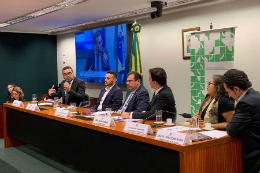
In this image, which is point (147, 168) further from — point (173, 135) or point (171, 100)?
point (171, 100)

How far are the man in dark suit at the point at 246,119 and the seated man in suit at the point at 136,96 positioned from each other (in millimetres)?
1484

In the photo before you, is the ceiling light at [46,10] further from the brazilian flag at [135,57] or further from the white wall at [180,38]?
the white wall at [180,38]

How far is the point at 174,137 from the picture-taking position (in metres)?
2.26

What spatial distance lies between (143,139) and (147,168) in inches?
9.7

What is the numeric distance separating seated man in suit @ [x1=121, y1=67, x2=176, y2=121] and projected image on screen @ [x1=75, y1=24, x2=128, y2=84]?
3137 millimetres

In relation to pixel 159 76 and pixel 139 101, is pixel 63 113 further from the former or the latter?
pixel 159 76

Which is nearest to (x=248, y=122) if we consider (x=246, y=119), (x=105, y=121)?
(x=246, y=119)

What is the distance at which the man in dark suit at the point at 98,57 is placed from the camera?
7.12 meters

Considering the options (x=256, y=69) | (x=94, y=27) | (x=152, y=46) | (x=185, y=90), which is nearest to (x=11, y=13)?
(x=94, y=27)

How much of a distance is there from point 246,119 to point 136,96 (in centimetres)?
178

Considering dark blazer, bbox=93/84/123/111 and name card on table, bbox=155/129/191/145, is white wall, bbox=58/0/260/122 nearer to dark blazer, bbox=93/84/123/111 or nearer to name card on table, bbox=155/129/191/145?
dark blazer, bbox=93/84/123/111

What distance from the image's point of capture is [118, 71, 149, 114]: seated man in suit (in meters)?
3.88

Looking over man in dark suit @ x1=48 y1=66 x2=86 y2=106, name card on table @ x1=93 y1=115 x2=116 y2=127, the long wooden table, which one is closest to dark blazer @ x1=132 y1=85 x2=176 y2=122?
the long wooden table

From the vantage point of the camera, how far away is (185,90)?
225 inches
